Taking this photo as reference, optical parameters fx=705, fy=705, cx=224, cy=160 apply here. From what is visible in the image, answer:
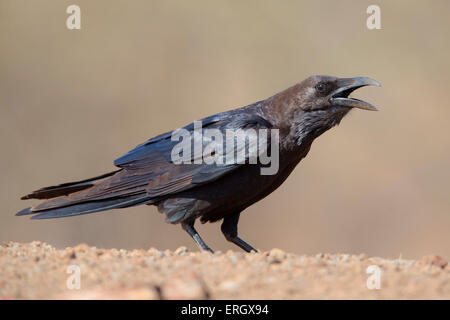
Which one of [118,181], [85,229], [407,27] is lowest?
[85,229]

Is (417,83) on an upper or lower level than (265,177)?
upper

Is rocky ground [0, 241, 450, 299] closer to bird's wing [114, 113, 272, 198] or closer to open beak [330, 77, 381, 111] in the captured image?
bird's wing [114, 113, 272, 198]

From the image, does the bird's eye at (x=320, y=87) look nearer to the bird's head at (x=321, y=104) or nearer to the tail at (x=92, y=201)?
the bird's head at (x=321, y=104)

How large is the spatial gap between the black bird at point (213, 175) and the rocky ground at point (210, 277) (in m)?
1.30

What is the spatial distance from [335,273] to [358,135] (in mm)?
12218

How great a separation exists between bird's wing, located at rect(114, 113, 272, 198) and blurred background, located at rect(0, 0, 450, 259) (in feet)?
26.6

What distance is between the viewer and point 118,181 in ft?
24.9

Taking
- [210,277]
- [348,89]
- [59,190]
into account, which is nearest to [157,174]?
[59,190]

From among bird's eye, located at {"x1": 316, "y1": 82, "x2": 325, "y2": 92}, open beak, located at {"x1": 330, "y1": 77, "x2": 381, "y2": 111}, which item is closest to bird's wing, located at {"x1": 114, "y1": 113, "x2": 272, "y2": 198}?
bird's eye, located at {"x1": 316, "y1": 82, "x2": 325, "y2": 92}

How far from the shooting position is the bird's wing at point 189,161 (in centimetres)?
730

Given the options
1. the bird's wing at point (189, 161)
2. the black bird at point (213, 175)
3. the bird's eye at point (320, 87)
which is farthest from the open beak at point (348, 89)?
the bird's wing at point (189, 161)

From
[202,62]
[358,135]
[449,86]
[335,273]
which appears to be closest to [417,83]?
[449,86]
